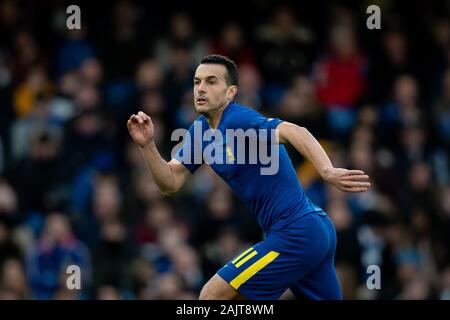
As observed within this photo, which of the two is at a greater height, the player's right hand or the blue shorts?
the player's right hand

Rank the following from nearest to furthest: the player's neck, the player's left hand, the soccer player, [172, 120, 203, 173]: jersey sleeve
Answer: the player's left hand, the soccer player, the player's neck, [172, 120, 203, 173]: jersey sleeve

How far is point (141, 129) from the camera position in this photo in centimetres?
861

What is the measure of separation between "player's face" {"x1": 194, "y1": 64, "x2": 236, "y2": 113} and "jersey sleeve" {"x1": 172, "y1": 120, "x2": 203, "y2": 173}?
0.27 metres

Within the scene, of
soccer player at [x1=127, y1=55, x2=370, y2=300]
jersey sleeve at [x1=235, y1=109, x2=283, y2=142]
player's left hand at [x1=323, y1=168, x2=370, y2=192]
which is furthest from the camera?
soccer player at [x1=127, y1=55, x2=370, y2=300]

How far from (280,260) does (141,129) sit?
1.39 meters

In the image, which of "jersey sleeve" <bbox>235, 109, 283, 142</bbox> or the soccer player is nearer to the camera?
"jersey sleeve" <bbox>235, 109, 283, 142</bbox>

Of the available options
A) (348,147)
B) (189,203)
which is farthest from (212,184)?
(348,147)

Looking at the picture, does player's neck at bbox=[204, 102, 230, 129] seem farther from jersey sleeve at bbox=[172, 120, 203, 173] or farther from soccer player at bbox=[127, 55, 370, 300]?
jersey sleeve at bbox=[172, 120, 203, 173]

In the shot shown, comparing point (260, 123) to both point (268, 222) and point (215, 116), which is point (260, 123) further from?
point (268, 222)

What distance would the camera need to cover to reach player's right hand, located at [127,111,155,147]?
8.57 m

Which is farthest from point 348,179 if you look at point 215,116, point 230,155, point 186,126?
point 186,126

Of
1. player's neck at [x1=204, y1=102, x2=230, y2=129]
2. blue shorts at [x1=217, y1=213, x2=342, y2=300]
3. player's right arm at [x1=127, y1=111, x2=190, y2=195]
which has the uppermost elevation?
player's neck at [x1=204, y1=102, x2=230, y2=129]

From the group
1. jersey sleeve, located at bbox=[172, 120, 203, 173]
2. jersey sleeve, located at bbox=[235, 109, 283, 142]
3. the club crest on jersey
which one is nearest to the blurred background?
jersey sleeve, located at bbox=[172, 120, 203, 173]
